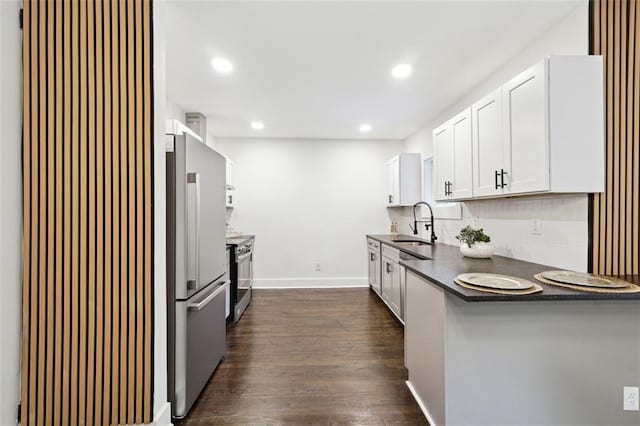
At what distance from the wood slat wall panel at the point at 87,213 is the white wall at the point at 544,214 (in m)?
2.75

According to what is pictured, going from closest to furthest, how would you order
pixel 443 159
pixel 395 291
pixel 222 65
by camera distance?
pixel 222 65 → pixel 443 159 → pixel 395 291

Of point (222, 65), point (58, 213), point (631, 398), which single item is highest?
point (222, 65)

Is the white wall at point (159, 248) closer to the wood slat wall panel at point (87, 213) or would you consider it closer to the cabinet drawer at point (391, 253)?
the wood slat wall panel at point (87, 213)

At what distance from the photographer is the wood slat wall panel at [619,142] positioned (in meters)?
1.77

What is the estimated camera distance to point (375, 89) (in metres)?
3.23

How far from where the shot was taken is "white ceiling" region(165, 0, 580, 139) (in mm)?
1979

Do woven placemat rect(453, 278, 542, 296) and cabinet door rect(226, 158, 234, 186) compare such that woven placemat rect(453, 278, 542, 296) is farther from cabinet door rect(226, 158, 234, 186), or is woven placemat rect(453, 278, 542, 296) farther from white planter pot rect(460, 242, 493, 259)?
cabinet door rect(226, 158, 234, 186)

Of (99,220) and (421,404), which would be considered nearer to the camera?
(99,220)

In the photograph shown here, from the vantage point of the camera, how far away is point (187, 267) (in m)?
1.92

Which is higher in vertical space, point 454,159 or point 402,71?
point 402,71

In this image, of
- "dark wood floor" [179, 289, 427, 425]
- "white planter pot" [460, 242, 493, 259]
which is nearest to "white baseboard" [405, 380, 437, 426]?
"dark wood floor" [179, 289, 427, 425]

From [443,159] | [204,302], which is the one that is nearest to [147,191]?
[204,302]

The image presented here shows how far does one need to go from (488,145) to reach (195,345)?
2706 mm

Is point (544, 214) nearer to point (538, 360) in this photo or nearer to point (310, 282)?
point (538, 360)
